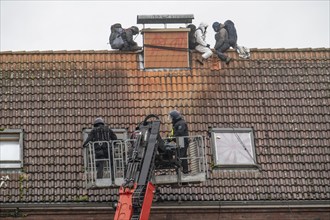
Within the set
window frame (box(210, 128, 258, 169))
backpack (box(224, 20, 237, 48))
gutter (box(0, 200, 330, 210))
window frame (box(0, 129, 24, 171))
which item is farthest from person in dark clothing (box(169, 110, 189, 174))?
backpack (box(224, 20, 237, 48))

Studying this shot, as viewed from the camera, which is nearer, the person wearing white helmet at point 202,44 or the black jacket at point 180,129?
the black jacket at point 180,129

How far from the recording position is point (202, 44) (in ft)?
65.7

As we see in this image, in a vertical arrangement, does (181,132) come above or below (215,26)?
below

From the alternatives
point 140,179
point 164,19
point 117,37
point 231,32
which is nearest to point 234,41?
point 231,32

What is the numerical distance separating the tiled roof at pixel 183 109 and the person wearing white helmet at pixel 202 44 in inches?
9.5

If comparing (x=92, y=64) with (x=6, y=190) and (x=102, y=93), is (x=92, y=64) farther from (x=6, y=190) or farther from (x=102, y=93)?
(x=6, y=190)

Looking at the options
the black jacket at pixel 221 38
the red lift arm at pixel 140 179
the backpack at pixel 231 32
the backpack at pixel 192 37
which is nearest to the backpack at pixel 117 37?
the backpack at pixel 192 37

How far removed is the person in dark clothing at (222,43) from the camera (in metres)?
19.8

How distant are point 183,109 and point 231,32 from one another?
10.1 ft

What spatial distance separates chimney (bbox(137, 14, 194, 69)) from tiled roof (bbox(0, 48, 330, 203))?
24 centimetres

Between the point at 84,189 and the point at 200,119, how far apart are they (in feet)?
11.7

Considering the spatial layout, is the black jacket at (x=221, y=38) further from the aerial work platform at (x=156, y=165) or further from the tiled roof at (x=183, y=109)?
the aerial work platform at (x=156, y=165)

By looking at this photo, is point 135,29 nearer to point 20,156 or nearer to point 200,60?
point 200,60

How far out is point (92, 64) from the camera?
1952cm
